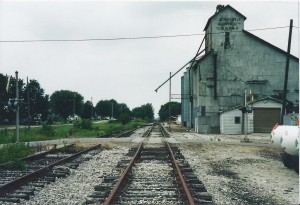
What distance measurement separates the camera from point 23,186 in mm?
8305

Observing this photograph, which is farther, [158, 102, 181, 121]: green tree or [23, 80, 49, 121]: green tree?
[158, 102, 181, 121]: green tree

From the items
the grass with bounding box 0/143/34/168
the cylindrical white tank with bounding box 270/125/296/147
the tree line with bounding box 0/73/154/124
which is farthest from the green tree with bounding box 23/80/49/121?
the cylindrical white tank with bounding box 270/125/296/147

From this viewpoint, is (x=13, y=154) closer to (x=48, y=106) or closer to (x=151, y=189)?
(x=151, y=189)

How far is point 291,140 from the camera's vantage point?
34.2ft

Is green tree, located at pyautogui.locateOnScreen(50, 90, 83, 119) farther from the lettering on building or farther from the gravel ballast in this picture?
the gravel ballast

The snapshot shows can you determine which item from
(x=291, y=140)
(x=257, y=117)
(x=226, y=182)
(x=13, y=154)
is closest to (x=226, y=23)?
(x=257, y=117)

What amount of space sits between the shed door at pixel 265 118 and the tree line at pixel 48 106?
72.9 feet

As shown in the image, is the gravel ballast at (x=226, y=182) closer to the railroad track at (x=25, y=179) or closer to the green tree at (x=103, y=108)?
the railroad track at (x=25, y=179)

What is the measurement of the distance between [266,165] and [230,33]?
27.9 metres

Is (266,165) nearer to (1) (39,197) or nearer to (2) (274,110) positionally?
(1) (39,197)

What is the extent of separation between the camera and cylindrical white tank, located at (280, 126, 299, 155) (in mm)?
10250

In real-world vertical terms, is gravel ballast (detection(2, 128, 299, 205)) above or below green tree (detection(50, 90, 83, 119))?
below

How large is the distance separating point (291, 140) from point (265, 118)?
26.8 metres

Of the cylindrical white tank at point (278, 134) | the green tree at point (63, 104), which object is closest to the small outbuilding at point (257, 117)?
the cylindrical white tank at point (278, 134)
